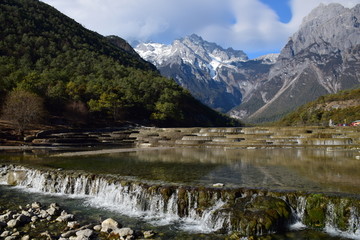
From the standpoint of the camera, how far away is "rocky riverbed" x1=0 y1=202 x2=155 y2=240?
1817cm

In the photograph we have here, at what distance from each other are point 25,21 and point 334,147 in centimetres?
17936

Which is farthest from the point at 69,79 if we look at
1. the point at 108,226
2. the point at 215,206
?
the point at 215,206

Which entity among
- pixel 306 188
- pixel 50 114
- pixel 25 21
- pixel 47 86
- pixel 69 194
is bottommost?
pixel 69 194

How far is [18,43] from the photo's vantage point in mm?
147875

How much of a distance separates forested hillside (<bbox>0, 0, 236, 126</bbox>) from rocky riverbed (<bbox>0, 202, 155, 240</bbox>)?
70.9m

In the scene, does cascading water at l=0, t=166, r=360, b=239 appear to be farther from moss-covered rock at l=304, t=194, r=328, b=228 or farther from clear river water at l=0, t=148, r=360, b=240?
clear river water at l=0, t=148, r=360, b=240

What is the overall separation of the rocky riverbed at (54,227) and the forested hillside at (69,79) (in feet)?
233

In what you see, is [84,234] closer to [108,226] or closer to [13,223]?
[108,226]

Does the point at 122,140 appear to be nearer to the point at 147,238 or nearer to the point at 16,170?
the point at 16,170

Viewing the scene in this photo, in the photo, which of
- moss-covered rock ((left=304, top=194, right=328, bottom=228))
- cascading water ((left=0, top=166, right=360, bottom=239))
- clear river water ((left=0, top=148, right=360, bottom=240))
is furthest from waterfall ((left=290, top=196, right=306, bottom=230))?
clear river water ((left=0, top=148, right=360, bottom=240))

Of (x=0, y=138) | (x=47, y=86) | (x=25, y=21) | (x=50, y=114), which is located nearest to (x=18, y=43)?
(x=25, y=21)

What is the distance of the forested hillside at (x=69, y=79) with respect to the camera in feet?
324

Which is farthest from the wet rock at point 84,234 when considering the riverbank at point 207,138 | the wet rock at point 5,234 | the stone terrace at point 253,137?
the stone terrace at point 253,137

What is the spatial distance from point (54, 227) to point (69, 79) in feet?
359
